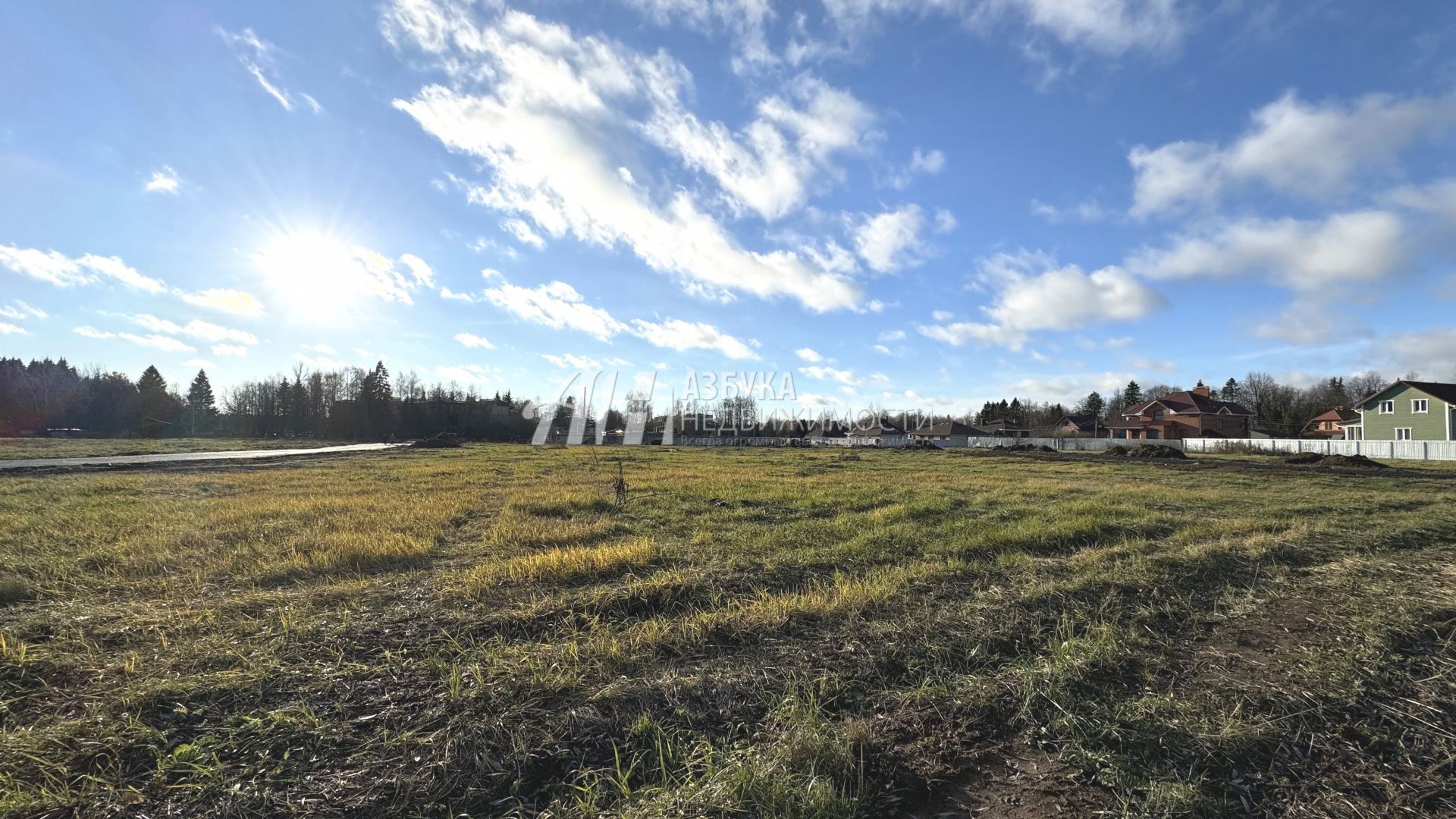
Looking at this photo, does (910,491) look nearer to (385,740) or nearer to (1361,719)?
(1361,719)

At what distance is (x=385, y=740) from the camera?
9.92 feet

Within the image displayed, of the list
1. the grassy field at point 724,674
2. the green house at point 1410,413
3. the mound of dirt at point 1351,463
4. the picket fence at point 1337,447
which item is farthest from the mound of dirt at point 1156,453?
the grassy field at point 724,674

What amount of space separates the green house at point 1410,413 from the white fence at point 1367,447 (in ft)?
7.26

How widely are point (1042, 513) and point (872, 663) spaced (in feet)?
29.4

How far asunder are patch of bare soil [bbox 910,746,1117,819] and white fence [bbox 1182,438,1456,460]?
2059 inches

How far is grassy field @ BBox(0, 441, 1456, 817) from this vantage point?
2.71m

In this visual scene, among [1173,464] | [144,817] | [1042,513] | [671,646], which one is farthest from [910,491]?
[1173,464]

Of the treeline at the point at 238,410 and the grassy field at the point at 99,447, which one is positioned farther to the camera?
the treeline at the point at 238,410

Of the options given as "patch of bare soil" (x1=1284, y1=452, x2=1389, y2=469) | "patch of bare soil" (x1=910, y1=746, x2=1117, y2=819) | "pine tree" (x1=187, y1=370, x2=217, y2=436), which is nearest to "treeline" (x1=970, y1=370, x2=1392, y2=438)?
"patch of bare soil" (x1=1284, y1=452, x2=1389, y2=469)

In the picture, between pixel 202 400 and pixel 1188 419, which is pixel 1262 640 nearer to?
pixel 1188 419

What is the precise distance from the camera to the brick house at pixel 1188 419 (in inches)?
2537

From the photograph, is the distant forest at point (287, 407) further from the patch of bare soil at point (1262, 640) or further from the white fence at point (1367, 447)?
the patch of bare soil at point (1262, 640)

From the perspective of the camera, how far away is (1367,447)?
3869 centimetres

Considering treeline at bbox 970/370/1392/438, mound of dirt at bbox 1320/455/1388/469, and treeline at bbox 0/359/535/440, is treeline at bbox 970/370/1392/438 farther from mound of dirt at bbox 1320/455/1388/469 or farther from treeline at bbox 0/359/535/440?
treeline at bbox 0/359/535/440
